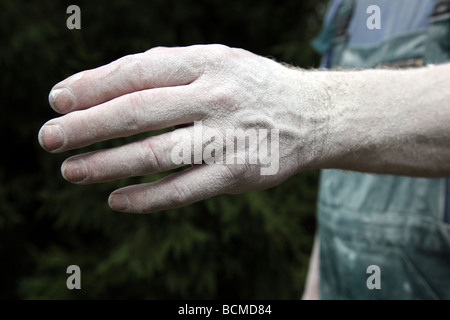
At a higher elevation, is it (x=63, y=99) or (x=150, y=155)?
(x=63, y=99)

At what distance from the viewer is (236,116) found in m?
0.77

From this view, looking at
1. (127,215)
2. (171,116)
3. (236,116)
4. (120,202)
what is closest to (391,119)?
(236,116)

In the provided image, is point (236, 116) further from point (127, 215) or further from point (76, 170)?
point (127, 215)

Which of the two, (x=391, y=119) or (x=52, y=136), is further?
(x=391, y=119)

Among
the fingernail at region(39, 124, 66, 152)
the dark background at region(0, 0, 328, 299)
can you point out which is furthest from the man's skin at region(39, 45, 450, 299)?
the dark background at region(0, 0, 328, 299)

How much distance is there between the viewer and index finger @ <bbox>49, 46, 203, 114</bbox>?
73cm

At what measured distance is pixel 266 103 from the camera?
803 millimetres

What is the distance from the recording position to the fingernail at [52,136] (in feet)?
2.35

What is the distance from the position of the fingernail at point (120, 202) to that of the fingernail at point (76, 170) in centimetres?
7

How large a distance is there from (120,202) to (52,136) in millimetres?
175

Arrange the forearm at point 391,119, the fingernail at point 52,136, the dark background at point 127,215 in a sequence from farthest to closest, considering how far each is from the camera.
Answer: the dark background at point 127,215
the forearm at point 391,119
the fingernail at point 52,136

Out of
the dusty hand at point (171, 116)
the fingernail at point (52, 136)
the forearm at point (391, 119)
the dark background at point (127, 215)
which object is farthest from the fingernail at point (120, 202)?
the dark background at point (127, 215)

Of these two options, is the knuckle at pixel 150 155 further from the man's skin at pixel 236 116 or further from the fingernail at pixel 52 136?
the fingernail at pixel 52 136

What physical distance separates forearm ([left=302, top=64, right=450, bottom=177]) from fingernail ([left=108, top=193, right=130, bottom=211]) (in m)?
0.41
